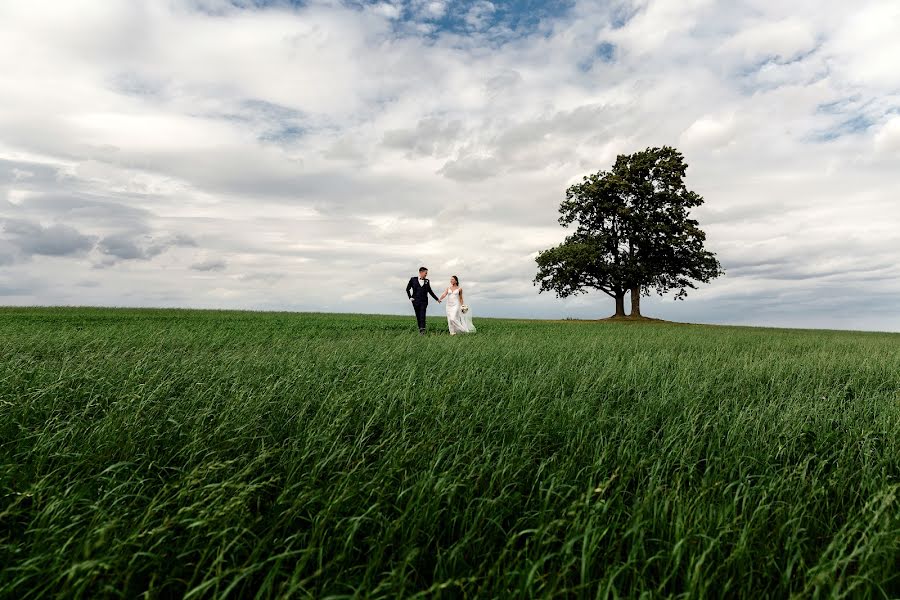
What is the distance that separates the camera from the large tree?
37562 mm

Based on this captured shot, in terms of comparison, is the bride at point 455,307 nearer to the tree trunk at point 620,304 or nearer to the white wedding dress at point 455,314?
the white wedding dress at point 455,314

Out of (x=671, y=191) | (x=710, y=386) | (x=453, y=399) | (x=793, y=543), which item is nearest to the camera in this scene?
(x=793, y=543)

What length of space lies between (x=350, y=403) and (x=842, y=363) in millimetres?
10768

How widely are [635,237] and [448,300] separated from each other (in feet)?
76.5

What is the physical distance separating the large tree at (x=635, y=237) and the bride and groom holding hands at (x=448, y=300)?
19.1 metres

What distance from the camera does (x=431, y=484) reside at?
11.8 feet

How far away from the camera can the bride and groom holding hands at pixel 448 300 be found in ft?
63.3

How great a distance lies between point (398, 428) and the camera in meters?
5.14

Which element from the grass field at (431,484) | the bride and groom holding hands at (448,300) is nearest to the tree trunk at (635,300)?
the bride and groom holding hands at (448,300)

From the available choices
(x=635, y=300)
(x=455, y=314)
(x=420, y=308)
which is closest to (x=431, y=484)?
(x=420, y=308)

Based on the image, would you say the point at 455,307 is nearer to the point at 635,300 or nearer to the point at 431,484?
the point at 431,484

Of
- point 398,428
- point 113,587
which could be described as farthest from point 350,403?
point 113,587

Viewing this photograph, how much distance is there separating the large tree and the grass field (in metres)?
30.0

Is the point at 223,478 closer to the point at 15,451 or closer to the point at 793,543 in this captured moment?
the point at 15,451
